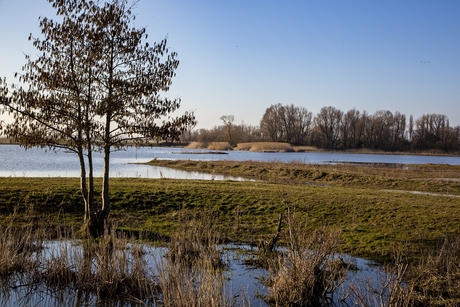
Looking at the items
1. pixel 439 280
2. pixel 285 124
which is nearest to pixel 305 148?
pixel 285 124

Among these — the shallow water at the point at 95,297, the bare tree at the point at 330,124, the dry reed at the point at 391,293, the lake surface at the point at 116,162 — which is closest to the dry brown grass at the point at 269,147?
the lake surface at the point at 116,162

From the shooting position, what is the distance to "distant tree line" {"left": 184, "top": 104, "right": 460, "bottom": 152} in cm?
10475

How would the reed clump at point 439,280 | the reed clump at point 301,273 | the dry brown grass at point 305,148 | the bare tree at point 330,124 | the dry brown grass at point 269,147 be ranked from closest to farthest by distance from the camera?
1. the reed clump at point 301,273
2. the reed clump at point 439,280
3. the dry brown grass at point 269,147
4. the dry brown grass at point 305,148
5. the bare tree at point 330,124

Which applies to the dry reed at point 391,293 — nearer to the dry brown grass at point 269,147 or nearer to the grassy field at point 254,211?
the grassy field at point 254,211

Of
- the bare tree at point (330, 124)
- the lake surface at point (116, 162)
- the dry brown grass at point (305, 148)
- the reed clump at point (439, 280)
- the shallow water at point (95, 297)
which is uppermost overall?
the bare tree at point (330, 124)

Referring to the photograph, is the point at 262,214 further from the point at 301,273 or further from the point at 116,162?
the point at 116,162

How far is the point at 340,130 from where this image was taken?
10800 cm

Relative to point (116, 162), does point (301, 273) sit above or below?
below

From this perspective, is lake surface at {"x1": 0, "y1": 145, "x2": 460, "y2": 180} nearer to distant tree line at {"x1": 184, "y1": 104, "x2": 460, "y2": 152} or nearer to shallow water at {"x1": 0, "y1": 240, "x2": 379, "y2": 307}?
shallow water at {"x1": 0, "y1": 240, "x2": 379, "y2": 307}

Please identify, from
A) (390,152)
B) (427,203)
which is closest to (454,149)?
(390,152)

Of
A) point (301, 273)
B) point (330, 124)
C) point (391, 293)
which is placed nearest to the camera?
point (391, 293)

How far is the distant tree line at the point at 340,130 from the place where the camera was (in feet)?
344

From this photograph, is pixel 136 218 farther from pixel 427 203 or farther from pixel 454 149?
pixel 454 149

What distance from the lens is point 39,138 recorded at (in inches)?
Result: 413
